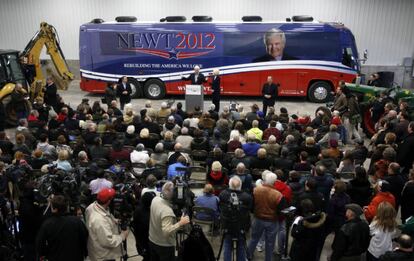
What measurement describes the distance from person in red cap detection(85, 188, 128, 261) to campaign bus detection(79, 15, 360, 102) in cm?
1305

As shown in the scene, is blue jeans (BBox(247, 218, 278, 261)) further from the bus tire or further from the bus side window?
the bus tire

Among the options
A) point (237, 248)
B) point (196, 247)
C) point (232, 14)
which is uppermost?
point (232, 14)

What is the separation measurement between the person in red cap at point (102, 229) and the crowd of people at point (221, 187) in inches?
0.5

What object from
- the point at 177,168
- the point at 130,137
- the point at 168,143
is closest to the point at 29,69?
the point at 130,137

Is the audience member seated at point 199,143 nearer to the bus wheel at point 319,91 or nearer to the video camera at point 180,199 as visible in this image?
the video camera at point 180,199

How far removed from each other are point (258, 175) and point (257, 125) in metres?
2.72

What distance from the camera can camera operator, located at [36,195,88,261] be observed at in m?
5.14

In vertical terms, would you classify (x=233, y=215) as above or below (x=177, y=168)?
below

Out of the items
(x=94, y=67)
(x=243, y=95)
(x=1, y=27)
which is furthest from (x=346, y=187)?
(x=1, y=27)

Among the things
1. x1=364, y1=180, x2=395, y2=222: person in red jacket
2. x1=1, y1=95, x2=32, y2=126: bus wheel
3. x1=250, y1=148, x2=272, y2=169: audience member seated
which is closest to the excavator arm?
x1=1, y1=95, x2=32, y2=126: bus wheel

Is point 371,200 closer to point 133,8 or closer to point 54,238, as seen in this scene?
point 54,238

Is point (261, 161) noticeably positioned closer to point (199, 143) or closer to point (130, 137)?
point (199, 143)

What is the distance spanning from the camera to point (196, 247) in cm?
591

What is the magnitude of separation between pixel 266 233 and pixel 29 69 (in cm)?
1177
